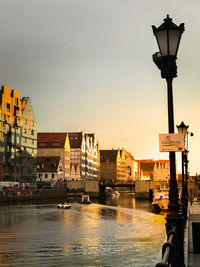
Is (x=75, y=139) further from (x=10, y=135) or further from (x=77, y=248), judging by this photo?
(x=77, y=248)

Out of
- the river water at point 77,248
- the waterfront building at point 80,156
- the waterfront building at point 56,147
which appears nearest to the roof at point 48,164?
the waterfront building at point 56,147

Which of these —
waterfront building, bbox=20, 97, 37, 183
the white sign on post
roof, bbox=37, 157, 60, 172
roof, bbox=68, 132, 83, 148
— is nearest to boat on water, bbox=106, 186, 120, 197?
roof, bbox=68, 132, 83, 148

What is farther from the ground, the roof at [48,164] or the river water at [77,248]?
the roof at [48,164]


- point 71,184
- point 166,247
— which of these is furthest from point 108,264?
point 71,184

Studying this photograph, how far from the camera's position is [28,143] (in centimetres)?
13000

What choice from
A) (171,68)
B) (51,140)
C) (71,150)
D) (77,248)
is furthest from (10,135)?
(171,68)

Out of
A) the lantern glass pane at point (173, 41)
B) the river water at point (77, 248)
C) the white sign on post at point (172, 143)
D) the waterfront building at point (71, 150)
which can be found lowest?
the river water at point (77, 248)

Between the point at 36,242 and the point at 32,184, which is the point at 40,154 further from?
the point at 36,242

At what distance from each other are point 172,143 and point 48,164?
143 m

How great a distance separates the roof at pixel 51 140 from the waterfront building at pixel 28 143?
28239mm

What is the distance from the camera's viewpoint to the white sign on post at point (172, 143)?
33.5 ft

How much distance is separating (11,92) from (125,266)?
105258 mm

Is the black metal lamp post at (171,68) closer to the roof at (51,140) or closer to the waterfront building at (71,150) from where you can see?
the waterfront building at (71,150)

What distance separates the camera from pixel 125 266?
23.1 meters
